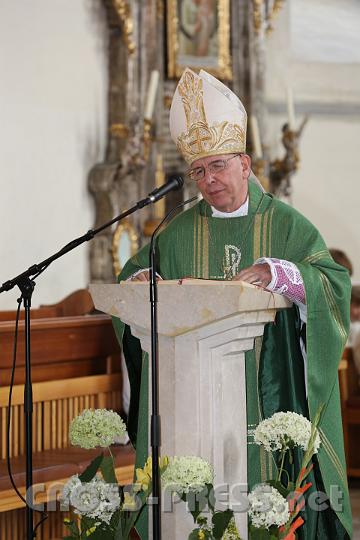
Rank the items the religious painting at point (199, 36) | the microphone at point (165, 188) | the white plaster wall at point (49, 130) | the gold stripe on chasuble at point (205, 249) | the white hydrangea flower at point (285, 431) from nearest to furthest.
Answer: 1. the microphone at point (165, 188)
2. the white hydrangea flower at point (285, 431)
3. the gold stripe on chasuble at point (205, 249)
4. the white plaster wall at point (49, 130)
5. the religious painting at point (199, 36)

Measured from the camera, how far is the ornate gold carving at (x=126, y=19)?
809 cm

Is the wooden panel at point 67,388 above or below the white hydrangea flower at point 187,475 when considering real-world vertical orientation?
below

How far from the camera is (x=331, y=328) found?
3367 millimetres

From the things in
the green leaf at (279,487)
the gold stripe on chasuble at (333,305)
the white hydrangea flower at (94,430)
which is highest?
the gold stripe on chasuble at (333,305)

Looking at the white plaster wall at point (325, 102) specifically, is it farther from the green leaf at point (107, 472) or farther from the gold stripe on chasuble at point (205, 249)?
the green leaf at point (107, 472)

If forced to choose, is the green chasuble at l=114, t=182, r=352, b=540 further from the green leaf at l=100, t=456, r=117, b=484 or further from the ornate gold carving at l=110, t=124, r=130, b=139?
the ornate gold carving at l=110, t=124, r=130, b=139

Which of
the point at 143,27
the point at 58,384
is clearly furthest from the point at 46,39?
the point at 58,384

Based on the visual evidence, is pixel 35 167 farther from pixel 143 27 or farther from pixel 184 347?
pixel 184 347

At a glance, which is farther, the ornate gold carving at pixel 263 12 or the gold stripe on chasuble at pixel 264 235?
the ornate gold carving at pixel 263 12

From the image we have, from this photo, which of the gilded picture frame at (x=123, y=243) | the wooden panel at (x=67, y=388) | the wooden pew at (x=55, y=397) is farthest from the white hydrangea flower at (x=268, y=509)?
the gilded picture frame at (x=123, y=243)

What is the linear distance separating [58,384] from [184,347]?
2.25m

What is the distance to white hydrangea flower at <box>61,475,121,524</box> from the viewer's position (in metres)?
2.98

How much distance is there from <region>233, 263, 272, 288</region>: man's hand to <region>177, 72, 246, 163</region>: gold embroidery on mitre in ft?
1.66

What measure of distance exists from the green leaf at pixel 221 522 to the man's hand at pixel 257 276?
72cm
